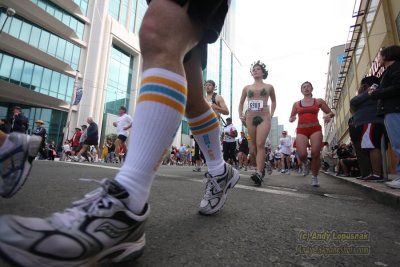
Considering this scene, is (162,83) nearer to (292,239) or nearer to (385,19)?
(292,239)

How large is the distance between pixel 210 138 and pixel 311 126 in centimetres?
340

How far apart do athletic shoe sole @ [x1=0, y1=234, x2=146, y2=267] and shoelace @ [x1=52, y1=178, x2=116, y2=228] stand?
0.30 feet

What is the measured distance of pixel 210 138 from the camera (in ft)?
5.35

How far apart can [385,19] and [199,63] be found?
36.5ft

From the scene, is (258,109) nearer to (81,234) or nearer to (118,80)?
(81,234)

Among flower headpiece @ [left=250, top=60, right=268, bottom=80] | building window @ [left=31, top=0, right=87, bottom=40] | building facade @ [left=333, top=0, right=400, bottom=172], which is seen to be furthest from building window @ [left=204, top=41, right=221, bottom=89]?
flower headpiece @ [left=250, top=60, right=268, bottom=80]

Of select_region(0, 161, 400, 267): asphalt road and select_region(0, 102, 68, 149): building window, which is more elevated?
select_region(0, 102, 68, 149): building window

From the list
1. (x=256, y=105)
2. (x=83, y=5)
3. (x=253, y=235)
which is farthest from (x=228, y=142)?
(x=83, y=5)

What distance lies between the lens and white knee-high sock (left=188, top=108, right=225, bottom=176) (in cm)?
159

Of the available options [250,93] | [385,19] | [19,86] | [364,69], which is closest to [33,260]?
[250,93]

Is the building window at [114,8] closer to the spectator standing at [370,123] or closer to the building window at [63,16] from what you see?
the building window at [63,16]

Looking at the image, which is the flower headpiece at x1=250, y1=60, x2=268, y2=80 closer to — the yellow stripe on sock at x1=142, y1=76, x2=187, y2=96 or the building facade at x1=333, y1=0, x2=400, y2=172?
the yellow stripe on sock at x1=142, y1=76, x2=187, y2=96

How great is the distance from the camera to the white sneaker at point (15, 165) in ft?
4.04

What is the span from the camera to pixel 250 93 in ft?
15.0
